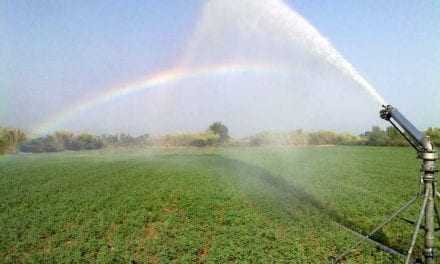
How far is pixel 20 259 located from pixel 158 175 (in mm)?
10208

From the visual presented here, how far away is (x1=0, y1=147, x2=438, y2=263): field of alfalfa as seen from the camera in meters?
8.34

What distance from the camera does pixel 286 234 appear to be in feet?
30.2

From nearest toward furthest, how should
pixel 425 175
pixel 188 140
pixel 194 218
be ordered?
pixel 425 175 → pixel 194 218 → pixel 188 140

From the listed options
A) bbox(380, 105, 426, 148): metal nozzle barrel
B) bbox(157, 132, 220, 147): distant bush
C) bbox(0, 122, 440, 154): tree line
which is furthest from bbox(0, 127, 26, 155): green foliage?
bbox(380, 105, 426, 148): metal nozzle barrel

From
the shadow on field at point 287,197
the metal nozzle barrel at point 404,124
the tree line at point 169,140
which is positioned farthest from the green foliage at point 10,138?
the metal nozzle barrel at point 404,124

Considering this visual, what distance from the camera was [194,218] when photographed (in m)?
10.8

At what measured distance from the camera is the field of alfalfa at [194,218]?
27.3ft

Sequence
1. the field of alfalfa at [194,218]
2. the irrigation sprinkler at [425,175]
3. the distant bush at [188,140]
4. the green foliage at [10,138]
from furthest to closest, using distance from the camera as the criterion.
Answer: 1. the distant bush at [188,140]
2. the green foliage at [10,138]
3. the field of alfalfa at [194,218]
4. the irrigation sprinkler at [425,175]

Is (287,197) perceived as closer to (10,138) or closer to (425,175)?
(425,175)

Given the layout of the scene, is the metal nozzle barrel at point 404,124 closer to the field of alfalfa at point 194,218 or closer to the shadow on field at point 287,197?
the field of alfalfa at point 194,218

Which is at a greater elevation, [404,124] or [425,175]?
[404,124]

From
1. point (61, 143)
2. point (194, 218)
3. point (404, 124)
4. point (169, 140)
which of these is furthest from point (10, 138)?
point (404, 124)

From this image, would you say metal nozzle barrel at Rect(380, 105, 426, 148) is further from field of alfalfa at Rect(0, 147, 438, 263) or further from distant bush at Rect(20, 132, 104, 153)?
distant bush at Rect(20, 132, 104, 153)

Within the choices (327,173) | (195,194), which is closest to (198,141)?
(327,173)
